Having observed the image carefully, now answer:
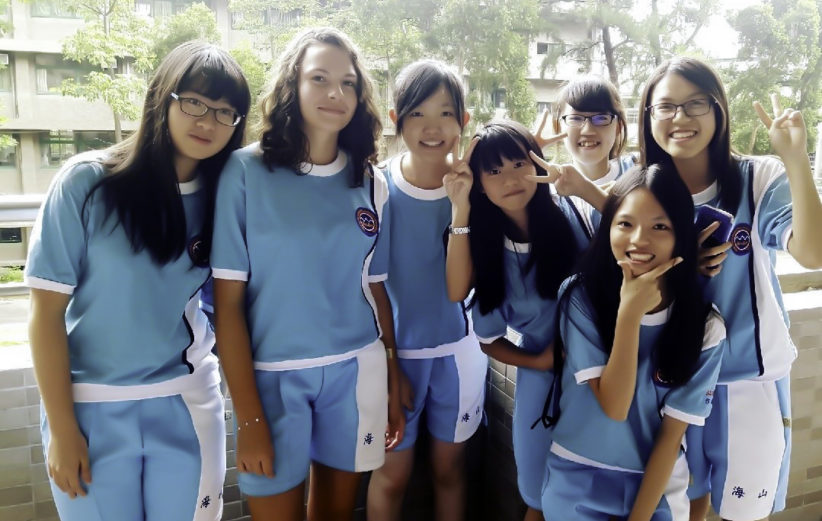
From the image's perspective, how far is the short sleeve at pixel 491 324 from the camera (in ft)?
4.84

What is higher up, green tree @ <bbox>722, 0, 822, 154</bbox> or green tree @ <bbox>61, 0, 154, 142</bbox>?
green tree @ <bbox>722, 0, 822, 154</bbox>

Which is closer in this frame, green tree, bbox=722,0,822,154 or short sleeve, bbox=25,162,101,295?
short sleeve, bbox=25,162,101,295

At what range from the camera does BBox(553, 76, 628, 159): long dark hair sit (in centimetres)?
171

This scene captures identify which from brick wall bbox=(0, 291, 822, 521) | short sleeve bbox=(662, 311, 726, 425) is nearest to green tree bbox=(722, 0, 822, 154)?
brick wall bbox=(0, 291, 822, 521)

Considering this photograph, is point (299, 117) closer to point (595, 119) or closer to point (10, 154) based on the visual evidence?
point (595, 119)

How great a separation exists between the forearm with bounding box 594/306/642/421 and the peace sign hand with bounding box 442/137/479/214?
45cm

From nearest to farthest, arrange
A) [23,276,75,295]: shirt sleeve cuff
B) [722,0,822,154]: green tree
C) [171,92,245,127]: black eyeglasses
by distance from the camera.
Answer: [23,276,75,295]: shirt sleeve cuff
[171,92,245,127]: black eyeglasses
[722,0,822,154]: green tree

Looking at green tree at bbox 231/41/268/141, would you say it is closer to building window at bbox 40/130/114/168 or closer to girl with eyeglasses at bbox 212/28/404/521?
girl with eyeglasses at bbox 212/28/404/521

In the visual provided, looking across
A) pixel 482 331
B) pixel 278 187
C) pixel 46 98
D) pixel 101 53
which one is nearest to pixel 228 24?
pixel 101 53

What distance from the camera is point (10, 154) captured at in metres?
2.25

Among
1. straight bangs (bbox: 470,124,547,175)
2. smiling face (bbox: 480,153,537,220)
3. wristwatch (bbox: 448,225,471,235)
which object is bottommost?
wristwatch (bbox: 448,225,471,235)

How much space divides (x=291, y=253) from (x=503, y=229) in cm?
49

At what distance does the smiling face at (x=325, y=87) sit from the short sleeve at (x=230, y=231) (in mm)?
198

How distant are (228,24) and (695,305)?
7.05 ft
